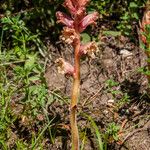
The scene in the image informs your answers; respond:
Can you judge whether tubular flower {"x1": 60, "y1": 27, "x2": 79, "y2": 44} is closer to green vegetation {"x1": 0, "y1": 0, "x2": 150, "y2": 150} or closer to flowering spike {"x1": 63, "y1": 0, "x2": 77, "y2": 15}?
flowering spike {"x1": 63, "y1": 0, "x2": 77, "y2": 15}

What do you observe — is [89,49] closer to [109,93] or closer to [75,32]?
[75,32]

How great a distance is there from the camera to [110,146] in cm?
288

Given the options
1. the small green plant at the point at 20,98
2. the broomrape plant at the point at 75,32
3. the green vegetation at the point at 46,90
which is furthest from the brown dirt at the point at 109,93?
the broomrape plant at the point at 75,32

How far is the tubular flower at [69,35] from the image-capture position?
2.31 m

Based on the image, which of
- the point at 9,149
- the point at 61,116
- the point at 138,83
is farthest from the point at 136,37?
the point at 9,149

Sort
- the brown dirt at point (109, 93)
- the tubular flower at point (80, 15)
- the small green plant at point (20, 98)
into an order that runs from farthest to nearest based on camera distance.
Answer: the brown dirt at point (109, 93) → the small green plant at point (20, 98) → the tubular flower at point (80, 15)

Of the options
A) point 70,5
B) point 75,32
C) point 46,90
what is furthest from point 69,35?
point 46,90

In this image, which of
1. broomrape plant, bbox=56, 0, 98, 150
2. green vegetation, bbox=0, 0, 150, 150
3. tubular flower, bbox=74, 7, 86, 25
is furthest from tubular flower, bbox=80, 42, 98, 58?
green vegetation, bbox=0, 0, 150, 150

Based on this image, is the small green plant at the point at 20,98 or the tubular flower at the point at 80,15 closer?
the tubular flower at the point at 80,15

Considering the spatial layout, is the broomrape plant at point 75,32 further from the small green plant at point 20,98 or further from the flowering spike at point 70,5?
the small green plant at point 20,98

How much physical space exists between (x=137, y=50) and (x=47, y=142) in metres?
1.31

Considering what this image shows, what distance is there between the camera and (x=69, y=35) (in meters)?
2.33

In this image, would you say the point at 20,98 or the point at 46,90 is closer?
the point at 46,90

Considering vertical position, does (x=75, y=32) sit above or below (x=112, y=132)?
above
